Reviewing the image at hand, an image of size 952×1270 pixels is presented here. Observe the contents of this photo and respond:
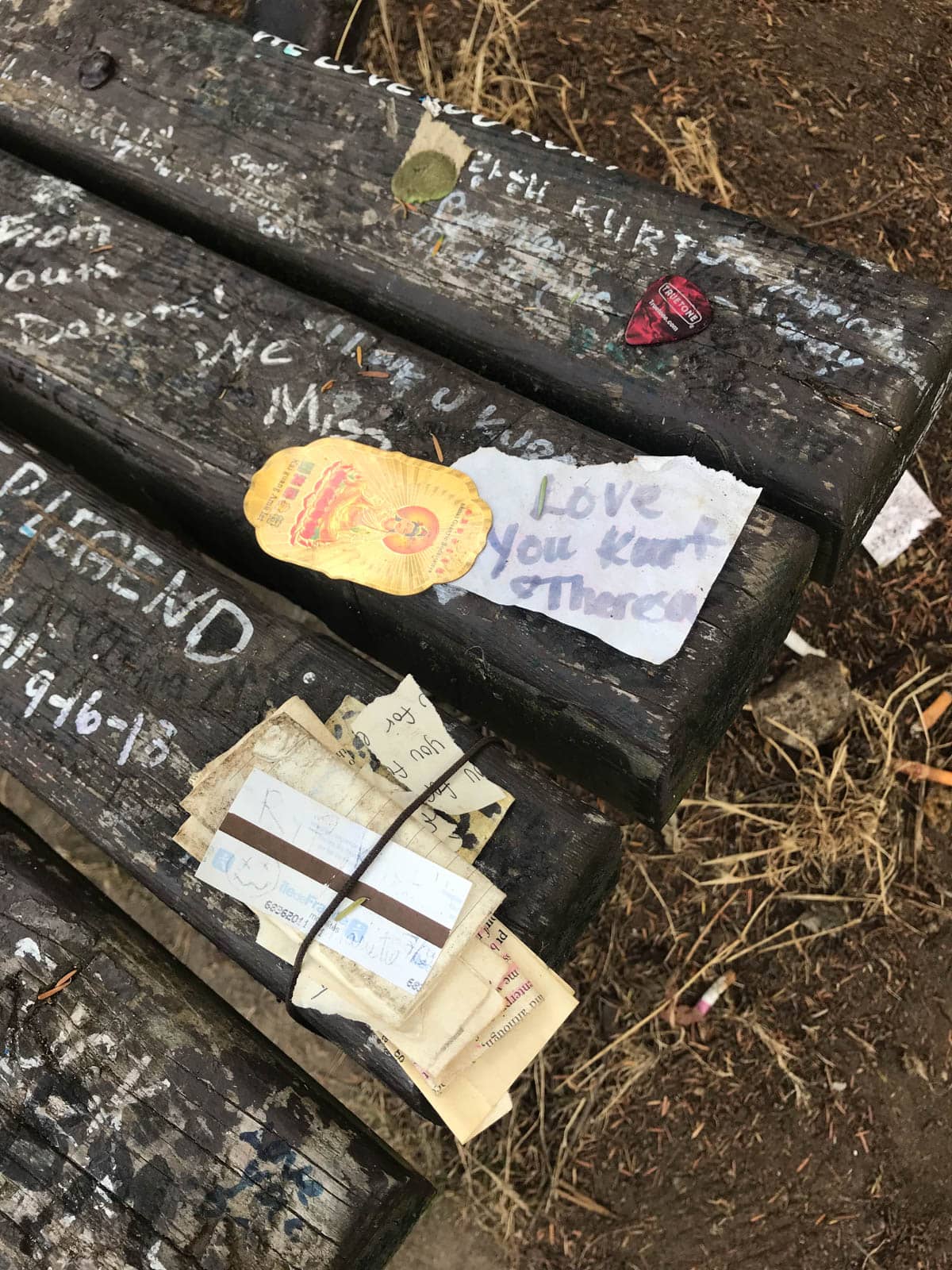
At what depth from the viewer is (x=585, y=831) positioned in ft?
3.64

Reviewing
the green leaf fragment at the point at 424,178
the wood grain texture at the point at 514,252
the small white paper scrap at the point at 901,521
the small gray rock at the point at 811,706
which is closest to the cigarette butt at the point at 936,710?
the small gray rock at the point at 811,706

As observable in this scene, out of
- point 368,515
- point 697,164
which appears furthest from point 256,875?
point 697,164

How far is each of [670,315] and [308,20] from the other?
1035 mm

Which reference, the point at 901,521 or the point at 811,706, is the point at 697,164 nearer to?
the point at 901,521

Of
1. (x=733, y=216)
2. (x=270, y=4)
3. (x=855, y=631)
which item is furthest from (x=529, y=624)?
(x=270, y=4)

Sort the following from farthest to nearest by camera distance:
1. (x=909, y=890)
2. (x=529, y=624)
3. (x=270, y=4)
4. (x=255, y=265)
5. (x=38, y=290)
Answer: (x=909, y=890) → (x=270, y=4) → (x=255, y=265) → (x=38, y=290) → (x=529, y=624)

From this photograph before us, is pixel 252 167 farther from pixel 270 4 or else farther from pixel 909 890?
pixel 909 890

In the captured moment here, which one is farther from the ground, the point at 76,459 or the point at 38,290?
the point at 38,290

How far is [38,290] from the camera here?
139 cm

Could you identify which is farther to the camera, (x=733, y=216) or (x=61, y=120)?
(x=61, y=120)

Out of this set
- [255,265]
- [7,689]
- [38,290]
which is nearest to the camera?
[7,689]

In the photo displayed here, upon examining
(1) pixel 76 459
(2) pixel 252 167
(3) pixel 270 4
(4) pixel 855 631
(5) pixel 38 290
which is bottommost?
(1) pixel 76 459

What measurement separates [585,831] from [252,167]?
1212 mm

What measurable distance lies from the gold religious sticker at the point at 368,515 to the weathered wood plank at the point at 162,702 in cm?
12
